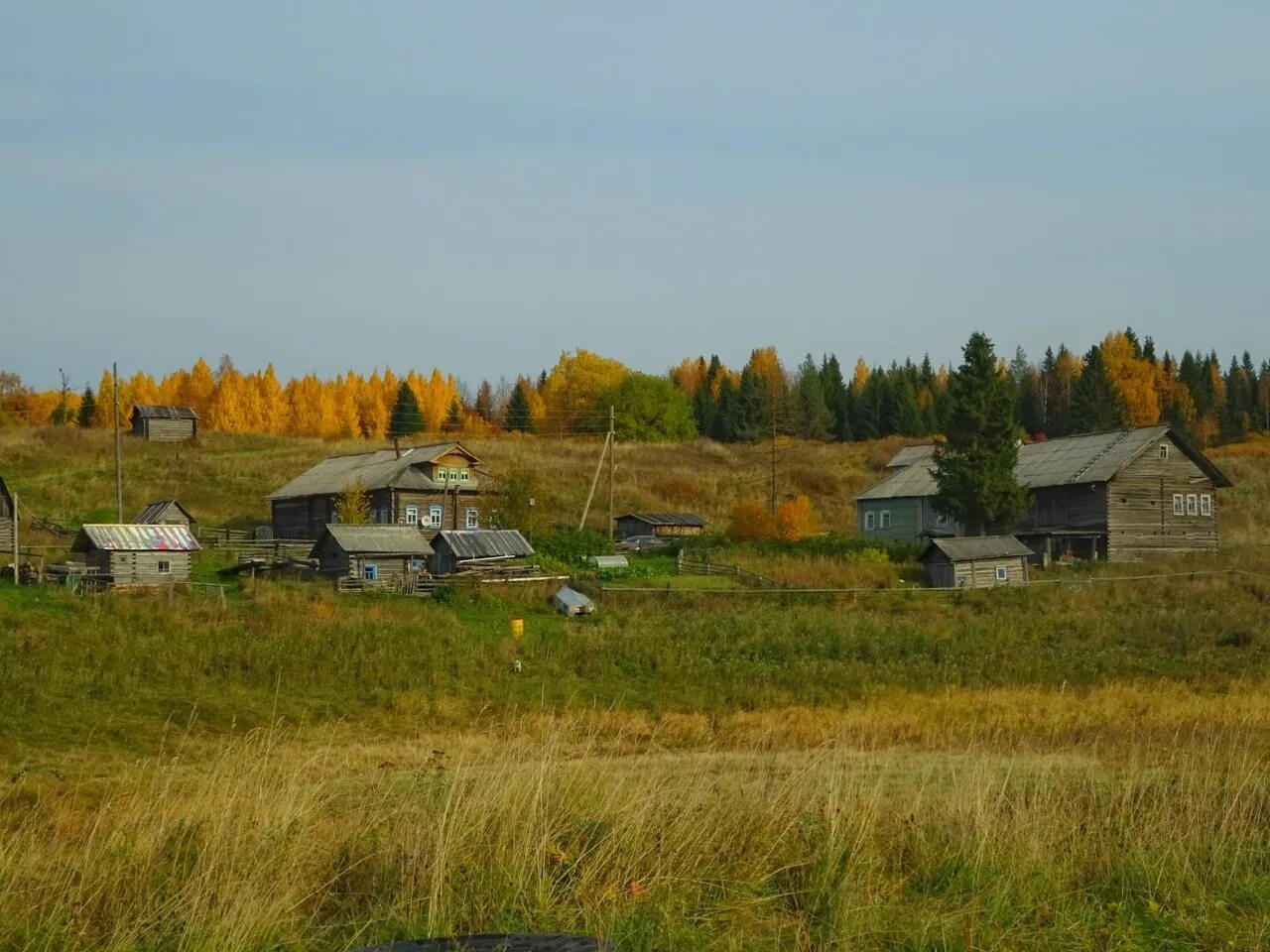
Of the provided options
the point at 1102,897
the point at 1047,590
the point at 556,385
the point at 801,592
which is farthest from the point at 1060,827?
the point at 556,385

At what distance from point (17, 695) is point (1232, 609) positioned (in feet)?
115

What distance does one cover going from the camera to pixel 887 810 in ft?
33.1

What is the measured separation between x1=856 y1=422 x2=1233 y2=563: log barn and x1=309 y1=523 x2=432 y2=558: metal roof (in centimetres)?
2265

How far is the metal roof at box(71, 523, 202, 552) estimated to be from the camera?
44062 mm

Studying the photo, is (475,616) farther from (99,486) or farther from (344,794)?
(99,486)

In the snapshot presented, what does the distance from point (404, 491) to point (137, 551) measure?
18864mm

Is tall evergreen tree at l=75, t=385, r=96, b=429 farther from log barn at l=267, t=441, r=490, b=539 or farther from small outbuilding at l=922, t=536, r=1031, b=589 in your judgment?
small outbuilding at l=922, t=536, r=1031, b=589

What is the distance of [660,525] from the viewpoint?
6644cm

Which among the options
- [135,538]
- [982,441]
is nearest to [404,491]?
[135,538]

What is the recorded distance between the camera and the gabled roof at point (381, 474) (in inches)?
2459

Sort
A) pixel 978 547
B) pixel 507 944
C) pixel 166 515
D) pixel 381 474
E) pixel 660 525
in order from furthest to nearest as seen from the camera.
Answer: pixel 660 525 → pixel 381 474 → pixel 166 515 → pixel 978 547 → pixel 507 944

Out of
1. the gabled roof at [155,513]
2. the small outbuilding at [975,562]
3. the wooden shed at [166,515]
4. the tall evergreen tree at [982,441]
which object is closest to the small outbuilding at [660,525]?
the tall evergreen tree at [982,441]

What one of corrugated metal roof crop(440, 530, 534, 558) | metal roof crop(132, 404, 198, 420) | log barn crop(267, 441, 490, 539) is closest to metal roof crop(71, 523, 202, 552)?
corrugated metal roof crop(440, 530, 534, 558)

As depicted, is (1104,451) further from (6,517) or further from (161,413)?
(161,413)
